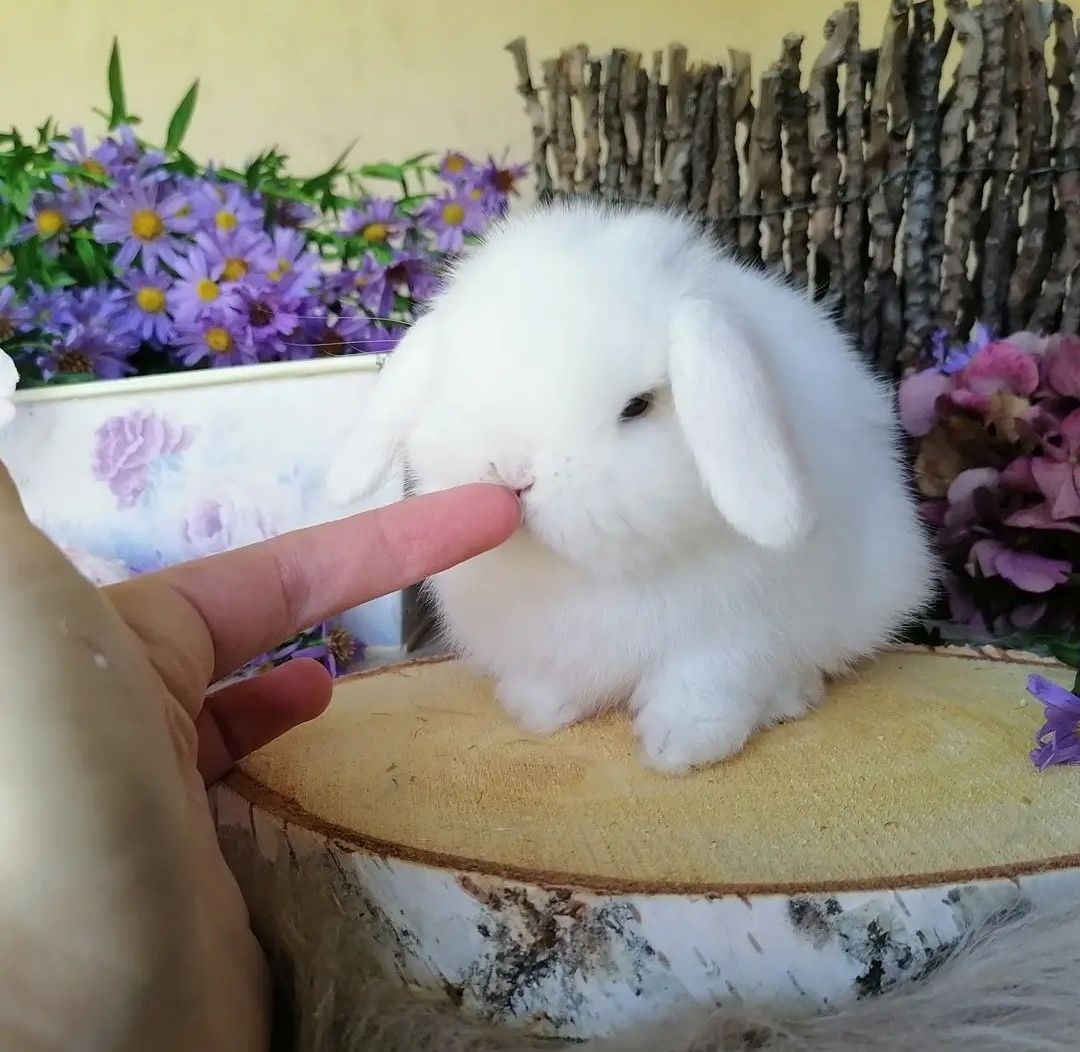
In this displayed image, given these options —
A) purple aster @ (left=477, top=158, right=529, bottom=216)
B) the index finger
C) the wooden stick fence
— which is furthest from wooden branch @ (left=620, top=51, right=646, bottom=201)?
the index finger

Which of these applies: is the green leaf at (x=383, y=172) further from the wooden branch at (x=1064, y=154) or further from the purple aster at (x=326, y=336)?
the wooden branch at (x=1064, y=154)

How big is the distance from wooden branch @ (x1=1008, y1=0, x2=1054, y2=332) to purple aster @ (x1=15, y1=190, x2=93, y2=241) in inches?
35.3

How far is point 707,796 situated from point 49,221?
776 mm

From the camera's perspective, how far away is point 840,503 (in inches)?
27.5

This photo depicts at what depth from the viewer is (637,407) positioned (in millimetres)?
588

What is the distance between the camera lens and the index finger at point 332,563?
516 millimetres

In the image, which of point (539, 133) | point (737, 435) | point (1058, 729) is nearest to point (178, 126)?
point (539, 133)

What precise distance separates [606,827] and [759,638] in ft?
0.62

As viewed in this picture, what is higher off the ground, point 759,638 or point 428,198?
point 428,198

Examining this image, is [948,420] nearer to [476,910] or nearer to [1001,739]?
[1001,739]

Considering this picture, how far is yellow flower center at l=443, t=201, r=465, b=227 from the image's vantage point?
102cm

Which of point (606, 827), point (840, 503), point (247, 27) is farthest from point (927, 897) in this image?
point (247, 27)

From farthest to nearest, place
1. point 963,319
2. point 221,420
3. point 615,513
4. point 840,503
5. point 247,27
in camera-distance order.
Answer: point 247,27 → point 963,319 → point 221,420 → point 840,503 → point 615,513

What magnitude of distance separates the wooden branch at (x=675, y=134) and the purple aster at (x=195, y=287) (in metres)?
0.46
